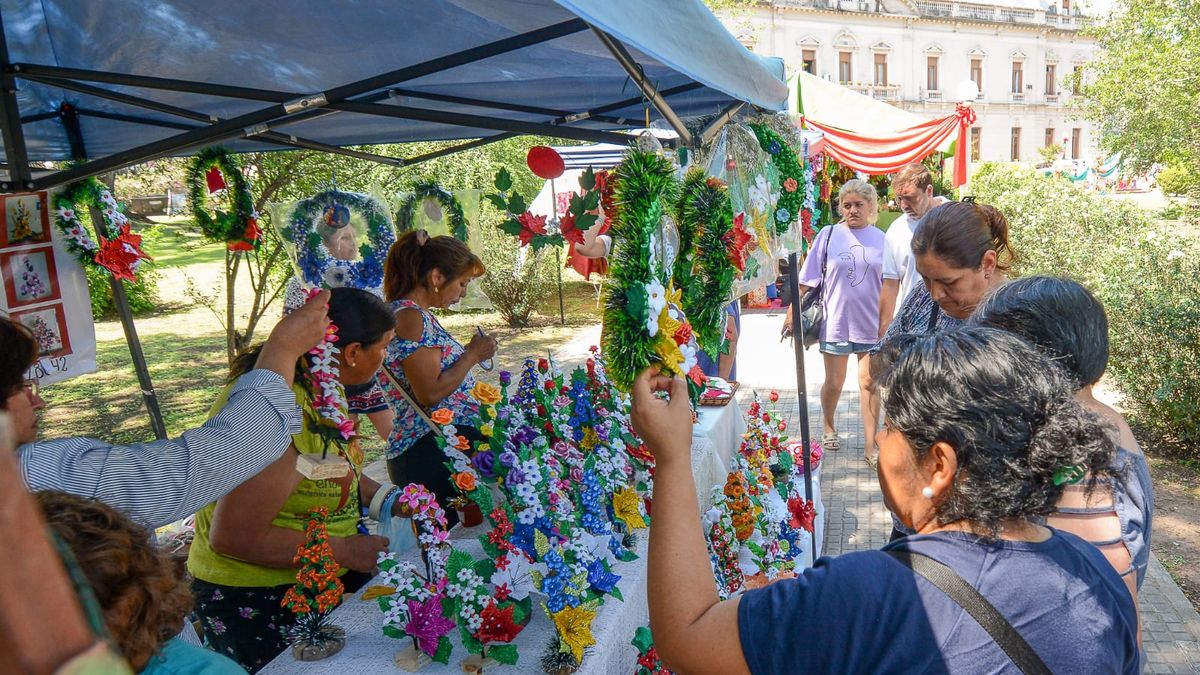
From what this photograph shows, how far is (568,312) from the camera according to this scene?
43.1 ft

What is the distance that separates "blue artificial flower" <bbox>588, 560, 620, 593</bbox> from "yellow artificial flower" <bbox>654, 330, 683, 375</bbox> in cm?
66

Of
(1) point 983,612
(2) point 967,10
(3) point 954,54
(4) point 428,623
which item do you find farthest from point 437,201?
(2) point 967,10

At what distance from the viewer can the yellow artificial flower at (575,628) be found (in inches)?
66.5

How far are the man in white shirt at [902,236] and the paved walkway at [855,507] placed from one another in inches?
41.5

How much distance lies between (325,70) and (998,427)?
8.40ft

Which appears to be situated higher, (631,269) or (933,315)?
(631,269)

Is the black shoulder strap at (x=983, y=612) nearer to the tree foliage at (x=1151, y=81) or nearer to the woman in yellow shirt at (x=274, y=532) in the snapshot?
the woman in yellow shirt at (x=274, y=532)

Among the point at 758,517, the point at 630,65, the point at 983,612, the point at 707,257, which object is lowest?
the point at 758,517

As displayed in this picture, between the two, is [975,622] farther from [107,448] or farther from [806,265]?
[806,265]

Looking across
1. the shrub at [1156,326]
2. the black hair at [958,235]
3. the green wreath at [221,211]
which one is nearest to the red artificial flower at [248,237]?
the green wreath at [221,211]

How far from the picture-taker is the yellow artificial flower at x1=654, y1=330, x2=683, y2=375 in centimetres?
135

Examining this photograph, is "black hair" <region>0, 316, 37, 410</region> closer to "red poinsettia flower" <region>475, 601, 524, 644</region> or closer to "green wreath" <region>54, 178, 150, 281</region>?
"red poinsettia flower" <region>475, 601, 524, 644</region>

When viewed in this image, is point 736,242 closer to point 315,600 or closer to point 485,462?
point 485,462

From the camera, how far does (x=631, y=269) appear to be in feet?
4.66
